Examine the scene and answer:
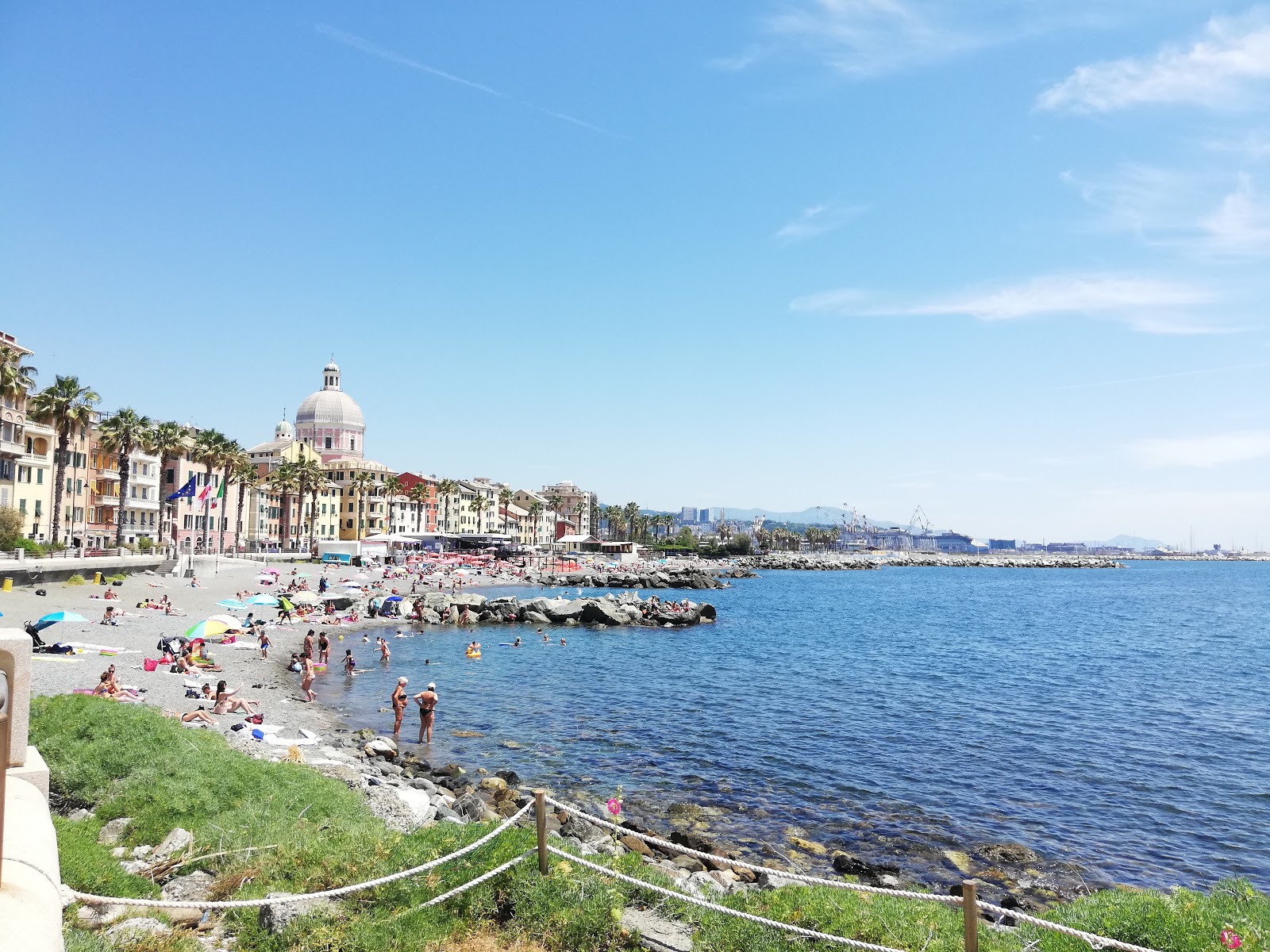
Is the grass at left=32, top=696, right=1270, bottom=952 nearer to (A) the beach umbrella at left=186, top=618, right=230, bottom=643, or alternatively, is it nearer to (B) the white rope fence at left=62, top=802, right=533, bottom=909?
(B) the white rope fence at left=62, top=802, right=533, bottom=909

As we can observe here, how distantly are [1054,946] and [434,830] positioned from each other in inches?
301

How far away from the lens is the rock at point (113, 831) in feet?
37.0

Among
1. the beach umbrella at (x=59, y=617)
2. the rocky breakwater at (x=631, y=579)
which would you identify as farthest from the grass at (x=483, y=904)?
the rocky breakwater at (x=631, y=579)

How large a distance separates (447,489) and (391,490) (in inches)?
778

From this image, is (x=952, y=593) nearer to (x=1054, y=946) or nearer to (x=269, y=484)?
(x=269, y=484)

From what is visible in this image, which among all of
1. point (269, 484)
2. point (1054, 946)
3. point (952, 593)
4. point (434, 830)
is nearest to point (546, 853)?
point (434, 830)

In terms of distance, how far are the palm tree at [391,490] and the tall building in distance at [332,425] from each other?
51.7 feet

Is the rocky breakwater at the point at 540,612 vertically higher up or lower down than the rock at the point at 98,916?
lower down

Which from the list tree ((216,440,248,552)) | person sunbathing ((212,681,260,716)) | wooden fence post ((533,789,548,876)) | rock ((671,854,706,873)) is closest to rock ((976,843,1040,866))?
rock ((671,854,706,873))

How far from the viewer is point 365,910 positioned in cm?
893

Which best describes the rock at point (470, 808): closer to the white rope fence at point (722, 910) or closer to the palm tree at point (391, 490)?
the white rope fence at point (722, 910)

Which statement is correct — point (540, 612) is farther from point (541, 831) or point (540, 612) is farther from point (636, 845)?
point (541, 831)

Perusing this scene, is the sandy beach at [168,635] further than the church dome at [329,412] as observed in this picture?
No

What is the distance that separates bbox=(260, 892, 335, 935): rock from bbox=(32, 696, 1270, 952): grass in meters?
0.09
